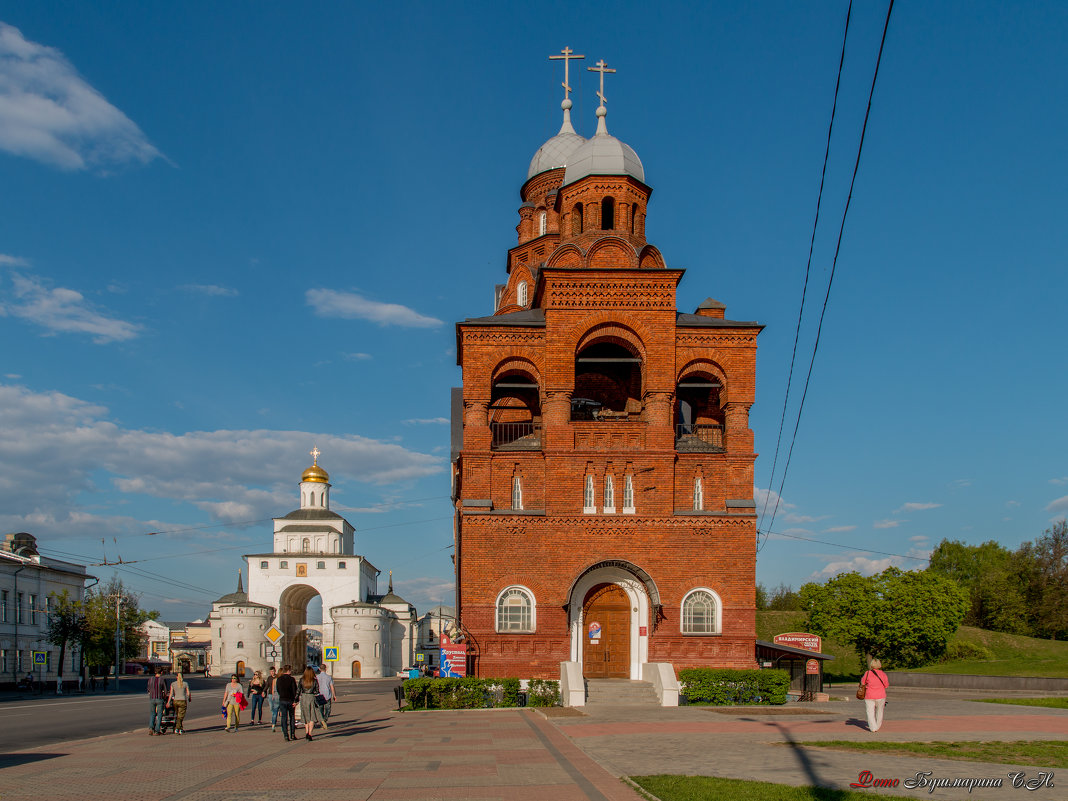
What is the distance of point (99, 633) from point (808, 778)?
57.2 metres

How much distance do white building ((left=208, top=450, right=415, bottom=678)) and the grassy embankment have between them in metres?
30.7

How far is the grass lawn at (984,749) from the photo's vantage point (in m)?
12.6

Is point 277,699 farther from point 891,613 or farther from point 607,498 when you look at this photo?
point 891,613

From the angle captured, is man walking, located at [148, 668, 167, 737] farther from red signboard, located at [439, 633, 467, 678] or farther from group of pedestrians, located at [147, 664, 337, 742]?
red signboard, located at [439, 633, 467, 678]

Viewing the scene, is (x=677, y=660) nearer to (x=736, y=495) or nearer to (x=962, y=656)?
(x=736, y=495)

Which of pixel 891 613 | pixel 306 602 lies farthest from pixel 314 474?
pixel 891 613

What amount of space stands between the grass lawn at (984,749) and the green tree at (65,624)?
51524 mm

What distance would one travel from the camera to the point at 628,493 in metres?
28.1

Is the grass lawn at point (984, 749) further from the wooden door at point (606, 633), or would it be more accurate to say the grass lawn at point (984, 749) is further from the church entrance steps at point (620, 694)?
the wooden door at point (606, 633)

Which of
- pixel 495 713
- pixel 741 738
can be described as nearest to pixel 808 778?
pixel 741 738

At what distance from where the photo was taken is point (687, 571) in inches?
1084

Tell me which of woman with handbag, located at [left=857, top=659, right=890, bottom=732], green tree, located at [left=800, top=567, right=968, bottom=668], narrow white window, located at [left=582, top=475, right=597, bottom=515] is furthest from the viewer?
green tree, located at [left=800, top=567, right=968, bottom=668]

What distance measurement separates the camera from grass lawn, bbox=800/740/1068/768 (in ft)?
41.3

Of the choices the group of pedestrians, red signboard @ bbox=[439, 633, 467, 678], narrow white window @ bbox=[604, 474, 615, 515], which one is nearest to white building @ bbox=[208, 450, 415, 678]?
red signboard @ bbox=[439, 633, 467, 678]
